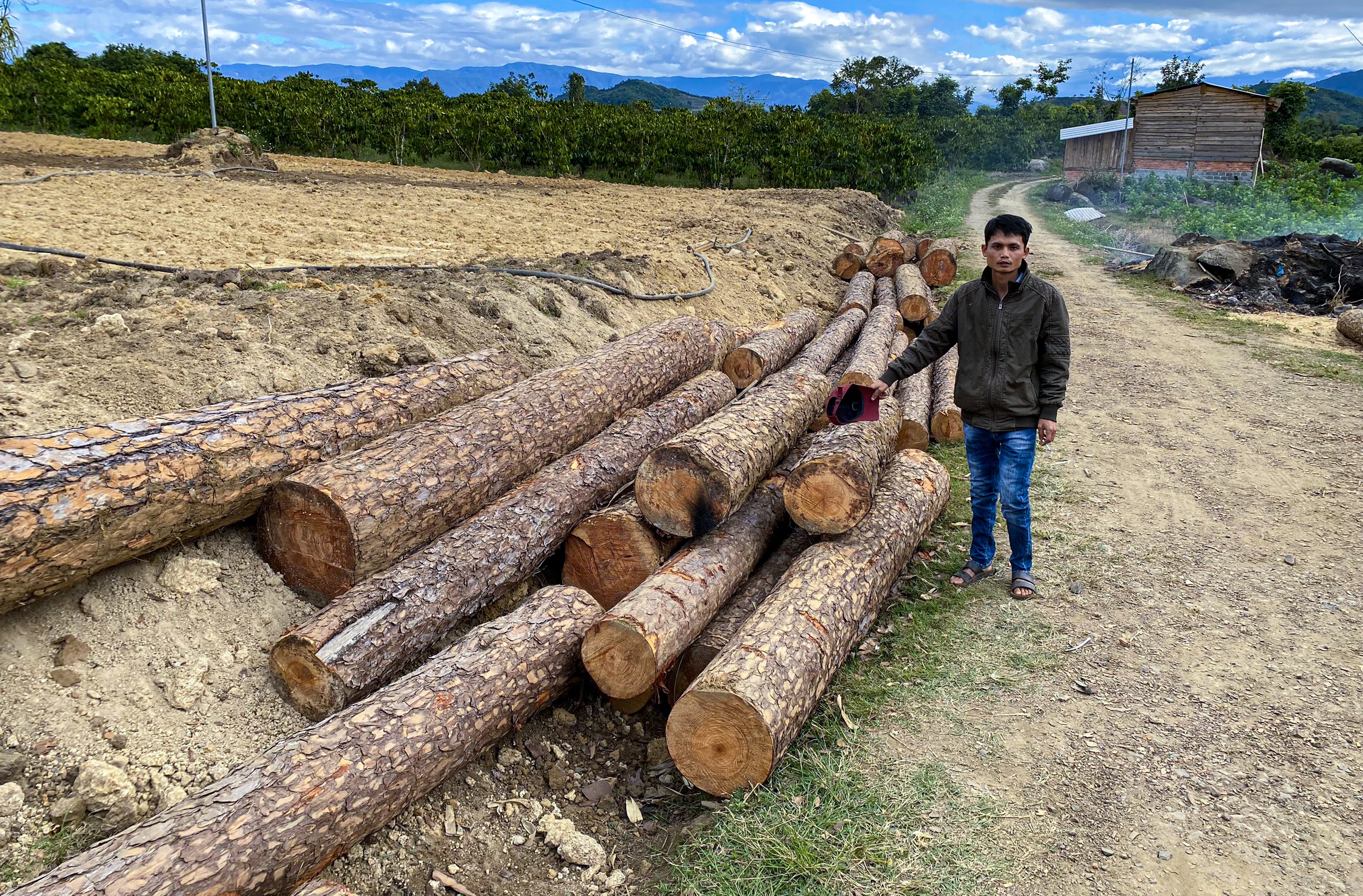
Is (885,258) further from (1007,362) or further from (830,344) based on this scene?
(1007,362)

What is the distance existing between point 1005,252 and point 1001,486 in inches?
52.5

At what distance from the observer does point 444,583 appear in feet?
12.3

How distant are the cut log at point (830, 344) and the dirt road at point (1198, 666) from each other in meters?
2.28

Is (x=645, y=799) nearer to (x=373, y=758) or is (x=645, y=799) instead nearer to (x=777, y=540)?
(x=373, y=758)

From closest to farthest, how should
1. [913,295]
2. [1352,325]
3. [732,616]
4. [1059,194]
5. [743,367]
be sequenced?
[732,616], [743,367], [1352,325], [913,295], [1059,194]

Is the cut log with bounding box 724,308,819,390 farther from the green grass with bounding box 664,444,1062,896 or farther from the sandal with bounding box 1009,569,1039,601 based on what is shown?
the green grass with bounding box 664,444,1062,896

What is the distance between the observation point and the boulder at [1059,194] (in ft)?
105

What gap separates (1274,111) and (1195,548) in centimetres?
3307

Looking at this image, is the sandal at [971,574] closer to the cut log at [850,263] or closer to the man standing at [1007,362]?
the man standing at [1007,362]

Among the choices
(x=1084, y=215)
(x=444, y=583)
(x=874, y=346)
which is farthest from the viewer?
(x=1084, y=215)

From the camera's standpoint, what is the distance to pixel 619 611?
3.49 m

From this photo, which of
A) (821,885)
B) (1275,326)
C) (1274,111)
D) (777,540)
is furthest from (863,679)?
(1274,111)

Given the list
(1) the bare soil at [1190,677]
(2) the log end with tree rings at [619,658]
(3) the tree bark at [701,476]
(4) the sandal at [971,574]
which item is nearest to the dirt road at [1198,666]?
(1) the bare soil at [1190,677]

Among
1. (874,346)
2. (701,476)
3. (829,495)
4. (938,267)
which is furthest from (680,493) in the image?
(938,267)
